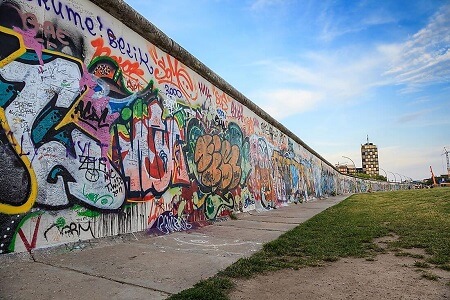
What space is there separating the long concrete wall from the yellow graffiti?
1 centimetres

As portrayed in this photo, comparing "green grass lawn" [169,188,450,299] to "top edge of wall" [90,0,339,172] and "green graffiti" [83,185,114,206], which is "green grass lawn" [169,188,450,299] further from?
"top edge of wall" [90,0,339,172]

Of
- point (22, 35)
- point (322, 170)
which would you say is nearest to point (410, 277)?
point (22, 35)

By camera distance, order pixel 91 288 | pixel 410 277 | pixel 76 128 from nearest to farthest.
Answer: pixel 91 288 < pixel 410 277 < pixel 76 128

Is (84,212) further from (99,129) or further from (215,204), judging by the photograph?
(215,204)

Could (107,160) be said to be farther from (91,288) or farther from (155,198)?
(91,288)

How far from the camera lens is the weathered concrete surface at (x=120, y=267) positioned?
2.42m

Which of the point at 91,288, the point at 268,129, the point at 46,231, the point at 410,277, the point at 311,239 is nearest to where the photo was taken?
the point at 91,288

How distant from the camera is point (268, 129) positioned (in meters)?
13.0

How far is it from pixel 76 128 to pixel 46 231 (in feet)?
4.45

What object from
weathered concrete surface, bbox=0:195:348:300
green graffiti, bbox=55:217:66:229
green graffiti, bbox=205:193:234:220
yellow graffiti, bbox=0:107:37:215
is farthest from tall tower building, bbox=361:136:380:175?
yellow graffiti, bbox=0:107:37:215

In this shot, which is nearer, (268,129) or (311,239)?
(311,239)

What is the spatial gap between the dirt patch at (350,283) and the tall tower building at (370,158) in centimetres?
17263

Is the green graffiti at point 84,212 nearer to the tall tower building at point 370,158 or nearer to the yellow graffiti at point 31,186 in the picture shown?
the yellow graffiti at point 31,186

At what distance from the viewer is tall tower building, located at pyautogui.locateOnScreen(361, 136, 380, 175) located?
160m
